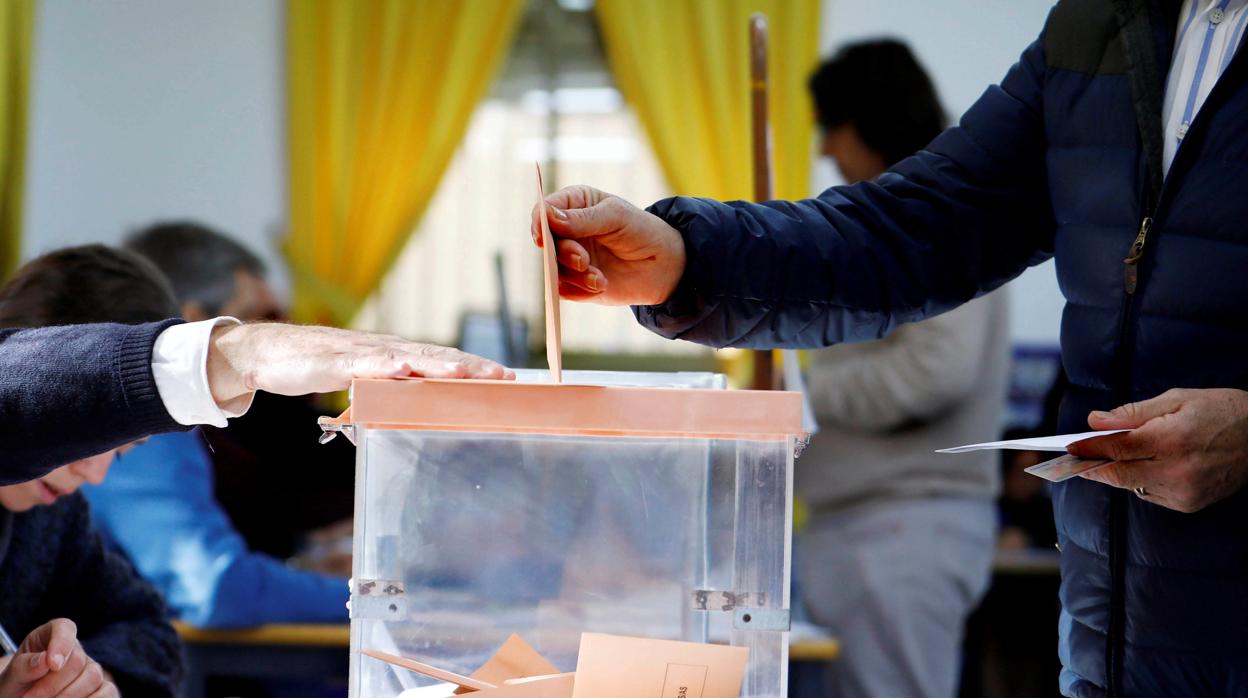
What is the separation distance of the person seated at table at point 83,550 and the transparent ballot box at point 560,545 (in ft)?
1.38

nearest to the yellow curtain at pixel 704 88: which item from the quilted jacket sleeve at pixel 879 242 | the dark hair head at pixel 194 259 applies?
the dark hair head at pixel 194 259

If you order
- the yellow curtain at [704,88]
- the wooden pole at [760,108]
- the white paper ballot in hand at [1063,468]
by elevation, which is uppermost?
the yellow curtain at [704,88]

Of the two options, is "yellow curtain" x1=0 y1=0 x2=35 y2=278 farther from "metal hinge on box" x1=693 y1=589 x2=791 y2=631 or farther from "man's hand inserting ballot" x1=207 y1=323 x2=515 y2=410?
"metal hinge on box" x1=693 y1=589 x2=791 y2=631

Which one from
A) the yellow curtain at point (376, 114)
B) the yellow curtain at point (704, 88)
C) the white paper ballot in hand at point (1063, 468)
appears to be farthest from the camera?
the yellow curtain at point (376, 114)

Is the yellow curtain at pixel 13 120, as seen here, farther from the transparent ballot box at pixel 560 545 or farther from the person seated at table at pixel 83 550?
the transparent ballot box at pixel 560 545

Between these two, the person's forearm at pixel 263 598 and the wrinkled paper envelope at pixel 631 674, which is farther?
the person's forearm at pixel 263 598

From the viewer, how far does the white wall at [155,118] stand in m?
4.61

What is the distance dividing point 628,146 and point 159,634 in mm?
3472

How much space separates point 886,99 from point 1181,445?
142 centimetres

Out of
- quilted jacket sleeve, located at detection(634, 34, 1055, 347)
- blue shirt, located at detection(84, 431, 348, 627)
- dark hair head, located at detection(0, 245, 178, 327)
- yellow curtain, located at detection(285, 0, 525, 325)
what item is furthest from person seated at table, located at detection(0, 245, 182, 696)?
yellow curtain, located at detection(285, 0, 525, 325)

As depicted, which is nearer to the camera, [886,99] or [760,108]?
[760,108]

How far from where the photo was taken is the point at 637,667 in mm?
793

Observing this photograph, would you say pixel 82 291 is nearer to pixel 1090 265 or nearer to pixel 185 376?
pixel 185 376

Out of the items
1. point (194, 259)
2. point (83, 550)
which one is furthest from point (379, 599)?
point (194, 259)
